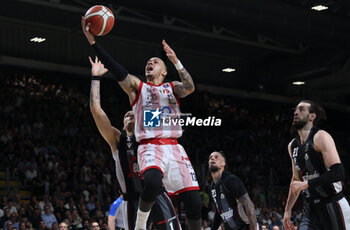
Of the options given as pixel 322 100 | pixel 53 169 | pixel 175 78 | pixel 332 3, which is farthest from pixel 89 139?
pixel 322 100

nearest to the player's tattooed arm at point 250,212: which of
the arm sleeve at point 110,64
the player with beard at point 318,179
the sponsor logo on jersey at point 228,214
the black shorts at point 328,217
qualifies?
the sponsor logo on jersey at point 228,214

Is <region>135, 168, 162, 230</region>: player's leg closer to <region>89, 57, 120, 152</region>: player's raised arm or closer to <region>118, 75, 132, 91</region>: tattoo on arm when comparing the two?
<region>118, 75, 132, 91</region>: tattoo on arm

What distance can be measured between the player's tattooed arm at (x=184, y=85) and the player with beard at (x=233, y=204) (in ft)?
8.72

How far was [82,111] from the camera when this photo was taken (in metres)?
24.2

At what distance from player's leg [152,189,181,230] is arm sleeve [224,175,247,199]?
2.02 meters

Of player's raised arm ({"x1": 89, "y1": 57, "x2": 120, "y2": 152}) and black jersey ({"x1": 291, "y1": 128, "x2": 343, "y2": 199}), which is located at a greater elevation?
player's raised arm ({"x1": 89, "y1": 57, "x2": 120, "y2": 152})

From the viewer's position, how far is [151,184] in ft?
21.0

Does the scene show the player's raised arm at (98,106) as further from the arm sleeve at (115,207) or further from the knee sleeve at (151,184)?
the arm sleeve at (115,207)

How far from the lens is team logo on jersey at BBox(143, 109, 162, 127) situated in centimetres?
688

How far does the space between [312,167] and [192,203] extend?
4.84 feet

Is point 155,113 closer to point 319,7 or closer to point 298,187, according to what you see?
point 298,187

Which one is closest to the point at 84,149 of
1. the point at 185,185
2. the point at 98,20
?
the point at 98,20

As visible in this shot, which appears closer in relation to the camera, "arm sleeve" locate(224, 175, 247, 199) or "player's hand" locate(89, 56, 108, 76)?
"player's hand" locate(89, 56, 108, 76)

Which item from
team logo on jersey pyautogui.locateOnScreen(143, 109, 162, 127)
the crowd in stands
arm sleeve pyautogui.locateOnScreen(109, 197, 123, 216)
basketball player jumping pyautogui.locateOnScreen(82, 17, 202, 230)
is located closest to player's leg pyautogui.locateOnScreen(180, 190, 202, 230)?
basketball player jumping pyautogui.locateOnScreen(82, 17, 202, 230)
